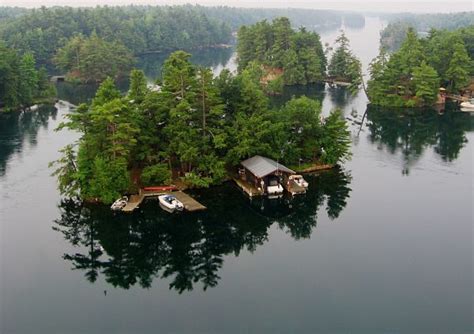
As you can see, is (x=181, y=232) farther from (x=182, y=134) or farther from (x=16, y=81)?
(x=16, y=81)

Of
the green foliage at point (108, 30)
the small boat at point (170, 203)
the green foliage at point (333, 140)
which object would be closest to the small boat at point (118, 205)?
the small boat at point (170, 203)

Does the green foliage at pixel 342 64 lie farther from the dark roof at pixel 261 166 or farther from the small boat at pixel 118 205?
the small boat at pixel 118 205

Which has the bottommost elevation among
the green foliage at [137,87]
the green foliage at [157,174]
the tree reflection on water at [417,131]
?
the tree reflection on water at [417,131]

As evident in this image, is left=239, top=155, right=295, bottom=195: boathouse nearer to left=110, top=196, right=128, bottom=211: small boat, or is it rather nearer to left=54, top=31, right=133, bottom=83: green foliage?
left=110, top=196, right=128, bottom=211: small boat

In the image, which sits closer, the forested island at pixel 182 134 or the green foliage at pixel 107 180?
the green foliage at pixel 107 180

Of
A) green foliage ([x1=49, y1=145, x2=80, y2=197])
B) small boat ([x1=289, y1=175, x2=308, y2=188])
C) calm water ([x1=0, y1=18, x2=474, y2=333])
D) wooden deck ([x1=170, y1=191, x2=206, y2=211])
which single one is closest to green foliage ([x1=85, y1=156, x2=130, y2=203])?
green foliage ([x1=49, y1=145, x2=80, y2=197])

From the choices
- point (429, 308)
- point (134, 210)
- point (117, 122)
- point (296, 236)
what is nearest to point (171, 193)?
point (134, 210)
